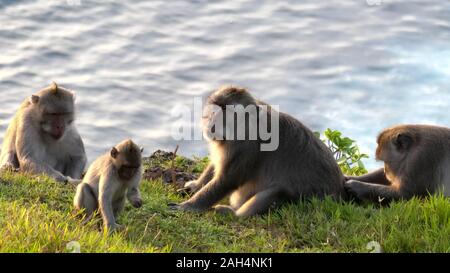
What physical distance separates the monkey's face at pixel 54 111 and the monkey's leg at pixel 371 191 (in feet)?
12.1

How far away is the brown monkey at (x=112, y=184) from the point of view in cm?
869

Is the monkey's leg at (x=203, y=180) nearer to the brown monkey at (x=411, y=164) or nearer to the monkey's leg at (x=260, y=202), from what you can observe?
the monkey's leg at (x=260, y=202)

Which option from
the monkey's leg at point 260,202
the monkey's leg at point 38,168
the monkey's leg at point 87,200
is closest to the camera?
the monkey's leg at point 87,200

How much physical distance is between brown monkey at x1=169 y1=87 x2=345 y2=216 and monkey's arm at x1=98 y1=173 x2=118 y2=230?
4.63ft

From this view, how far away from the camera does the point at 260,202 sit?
9852 millimetres

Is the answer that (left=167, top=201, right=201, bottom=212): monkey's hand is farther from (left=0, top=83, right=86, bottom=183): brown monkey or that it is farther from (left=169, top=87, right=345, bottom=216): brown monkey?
(left=0, top=83, right=86, bottom=183): brown monkey

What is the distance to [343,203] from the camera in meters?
10.0

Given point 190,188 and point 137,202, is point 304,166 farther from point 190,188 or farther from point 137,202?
point 137,202

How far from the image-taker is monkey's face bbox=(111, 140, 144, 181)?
8742mm

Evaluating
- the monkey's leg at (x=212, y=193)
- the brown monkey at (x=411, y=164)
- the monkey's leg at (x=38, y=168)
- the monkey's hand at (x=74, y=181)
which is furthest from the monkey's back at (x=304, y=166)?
the monkey's leg at (x=38, y=168)

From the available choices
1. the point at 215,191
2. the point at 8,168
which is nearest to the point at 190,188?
the point at 215,191
